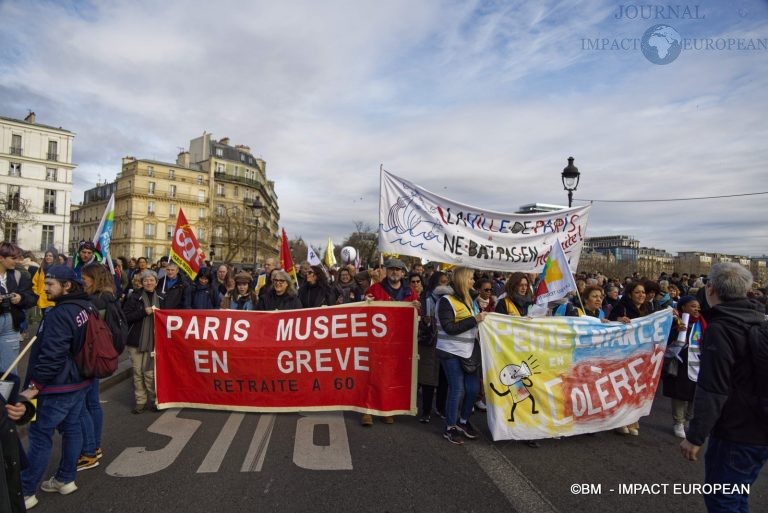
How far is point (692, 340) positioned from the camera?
17.7 ft

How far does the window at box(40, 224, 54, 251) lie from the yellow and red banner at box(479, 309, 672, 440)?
7122cm

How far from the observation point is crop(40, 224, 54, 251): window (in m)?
60.8

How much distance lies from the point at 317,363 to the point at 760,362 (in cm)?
415

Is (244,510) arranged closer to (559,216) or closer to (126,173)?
(559,216)

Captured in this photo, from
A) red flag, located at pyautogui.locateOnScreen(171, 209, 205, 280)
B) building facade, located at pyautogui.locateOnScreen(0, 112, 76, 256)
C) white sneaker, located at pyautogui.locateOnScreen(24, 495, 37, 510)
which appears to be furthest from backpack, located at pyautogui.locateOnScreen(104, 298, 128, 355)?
building facade, located at pyautogui.locateOnScreen(0, 112, 76, 256)

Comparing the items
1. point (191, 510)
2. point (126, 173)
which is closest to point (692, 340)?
point (191, 510)

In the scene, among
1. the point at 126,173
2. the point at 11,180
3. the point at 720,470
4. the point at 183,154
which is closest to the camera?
the point at 720,470

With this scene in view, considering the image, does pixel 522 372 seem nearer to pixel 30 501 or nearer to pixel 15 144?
pixel 30 501

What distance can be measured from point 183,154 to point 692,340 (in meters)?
83.8

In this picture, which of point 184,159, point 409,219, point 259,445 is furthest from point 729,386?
point 184,159

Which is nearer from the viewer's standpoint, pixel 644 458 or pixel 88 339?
pixel 88 339

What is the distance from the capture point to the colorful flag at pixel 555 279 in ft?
18.2

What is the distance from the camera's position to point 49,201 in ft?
209

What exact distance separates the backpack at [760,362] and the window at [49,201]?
77.6 metres
